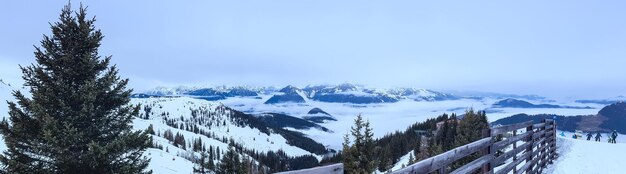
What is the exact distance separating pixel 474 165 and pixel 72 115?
16340 millimetres

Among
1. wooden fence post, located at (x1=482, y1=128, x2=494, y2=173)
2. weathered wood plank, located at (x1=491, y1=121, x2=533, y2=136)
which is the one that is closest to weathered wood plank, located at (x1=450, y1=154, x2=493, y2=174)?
wooden fence post, located at (x1=482, y1=128, x2=494, y2=173)

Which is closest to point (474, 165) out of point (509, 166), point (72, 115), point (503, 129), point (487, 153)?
point (487, 153)

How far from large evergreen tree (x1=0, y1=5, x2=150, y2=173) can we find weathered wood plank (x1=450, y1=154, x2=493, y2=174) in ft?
47.0

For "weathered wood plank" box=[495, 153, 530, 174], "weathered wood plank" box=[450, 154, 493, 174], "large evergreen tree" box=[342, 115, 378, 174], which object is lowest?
"large evergreen tree" box=[342, 115, 378, 174]

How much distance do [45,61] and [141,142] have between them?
5413 mm

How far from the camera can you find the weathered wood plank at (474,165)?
6611 mm

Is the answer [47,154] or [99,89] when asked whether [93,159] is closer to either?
[47,154]

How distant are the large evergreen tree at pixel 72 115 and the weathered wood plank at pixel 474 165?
1433cm

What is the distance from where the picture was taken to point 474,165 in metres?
7.40

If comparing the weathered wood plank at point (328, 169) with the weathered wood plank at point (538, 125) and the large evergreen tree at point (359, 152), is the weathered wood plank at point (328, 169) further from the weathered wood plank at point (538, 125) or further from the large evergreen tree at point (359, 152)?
the large evergreen tree at point (359, 152)

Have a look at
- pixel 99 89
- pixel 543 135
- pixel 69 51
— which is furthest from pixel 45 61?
pixel 543 135

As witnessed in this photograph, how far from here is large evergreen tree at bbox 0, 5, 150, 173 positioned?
659 inches

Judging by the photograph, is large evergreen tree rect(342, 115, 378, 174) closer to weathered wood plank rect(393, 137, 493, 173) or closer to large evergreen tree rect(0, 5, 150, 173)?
large evergreen tree rect(0, 5, 150, 173)

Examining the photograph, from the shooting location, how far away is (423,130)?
12000 cm
